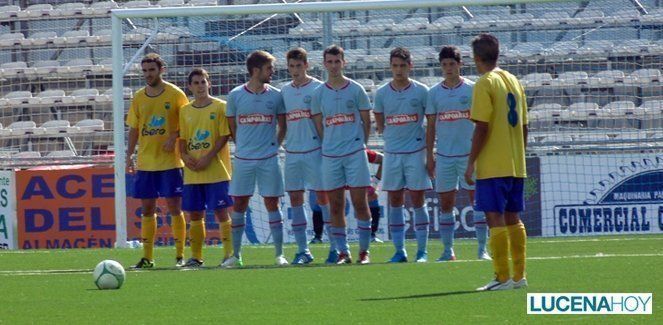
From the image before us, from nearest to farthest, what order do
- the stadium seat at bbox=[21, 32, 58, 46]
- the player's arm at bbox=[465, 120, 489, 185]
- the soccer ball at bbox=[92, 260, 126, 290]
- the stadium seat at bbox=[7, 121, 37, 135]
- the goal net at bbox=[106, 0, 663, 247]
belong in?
the player's arm at bbox=[465, 120, 489, 185] < the soccer ball at bbox=[92, 260, 126, 290] < the goal net at bbox=[106, 0, 663, 247] < the stadium seat at bbox=[7, 121, 37, 135] < the stadium seat at bbox=[21, 32, 58, 46]

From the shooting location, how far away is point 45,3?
27016mm

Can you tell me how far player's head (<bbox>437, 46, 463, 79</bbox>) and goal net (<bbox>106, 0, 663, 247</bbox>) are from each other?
585cm

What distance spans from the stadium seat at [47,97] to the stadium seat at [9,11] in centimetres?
274

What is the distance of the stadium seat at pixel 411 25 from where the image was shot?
20.5 meters

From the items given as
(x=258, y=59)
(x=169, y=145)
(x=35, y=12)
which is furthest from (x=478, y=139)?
(x=35, y=12)

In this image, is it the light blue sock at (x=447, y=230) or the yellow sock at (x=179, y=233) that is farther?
the yellow sock at (x=179, y=233)

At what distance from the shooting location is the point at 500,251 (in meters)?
9.35

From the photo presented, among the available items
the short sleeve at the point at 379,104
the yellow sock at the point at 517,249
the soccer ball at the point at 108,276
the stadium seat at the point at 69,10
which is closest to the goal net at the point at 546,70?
the stadium seat at the point at 69,10

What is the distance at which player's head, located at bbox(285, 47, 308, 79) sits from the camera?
12992 mm

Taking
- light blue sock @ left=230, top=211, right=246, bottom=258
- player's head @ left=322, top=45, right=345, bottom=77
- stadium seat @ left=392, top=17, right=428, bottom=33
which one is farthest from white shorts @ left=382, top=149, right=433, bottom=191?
stadium seat @ left=392, top=17, right=428, bottom=33

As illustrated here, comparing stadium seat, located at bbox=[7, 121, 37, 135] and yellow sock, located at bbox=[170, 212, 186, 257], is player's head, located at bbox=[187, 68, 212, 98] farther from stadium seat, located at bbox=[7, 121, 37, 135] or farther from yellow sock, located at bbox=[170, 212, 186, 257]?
stadium seat, located at bbox=[7, 121, 37, 135]

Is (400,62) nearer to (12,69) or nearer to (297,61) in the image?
(297,61)

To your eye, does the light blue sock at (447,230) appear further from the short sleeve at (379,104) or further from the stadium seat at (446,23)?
the stadium seat at (446,23)

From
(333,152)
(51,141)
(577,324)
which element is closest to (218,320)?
(577,324)
